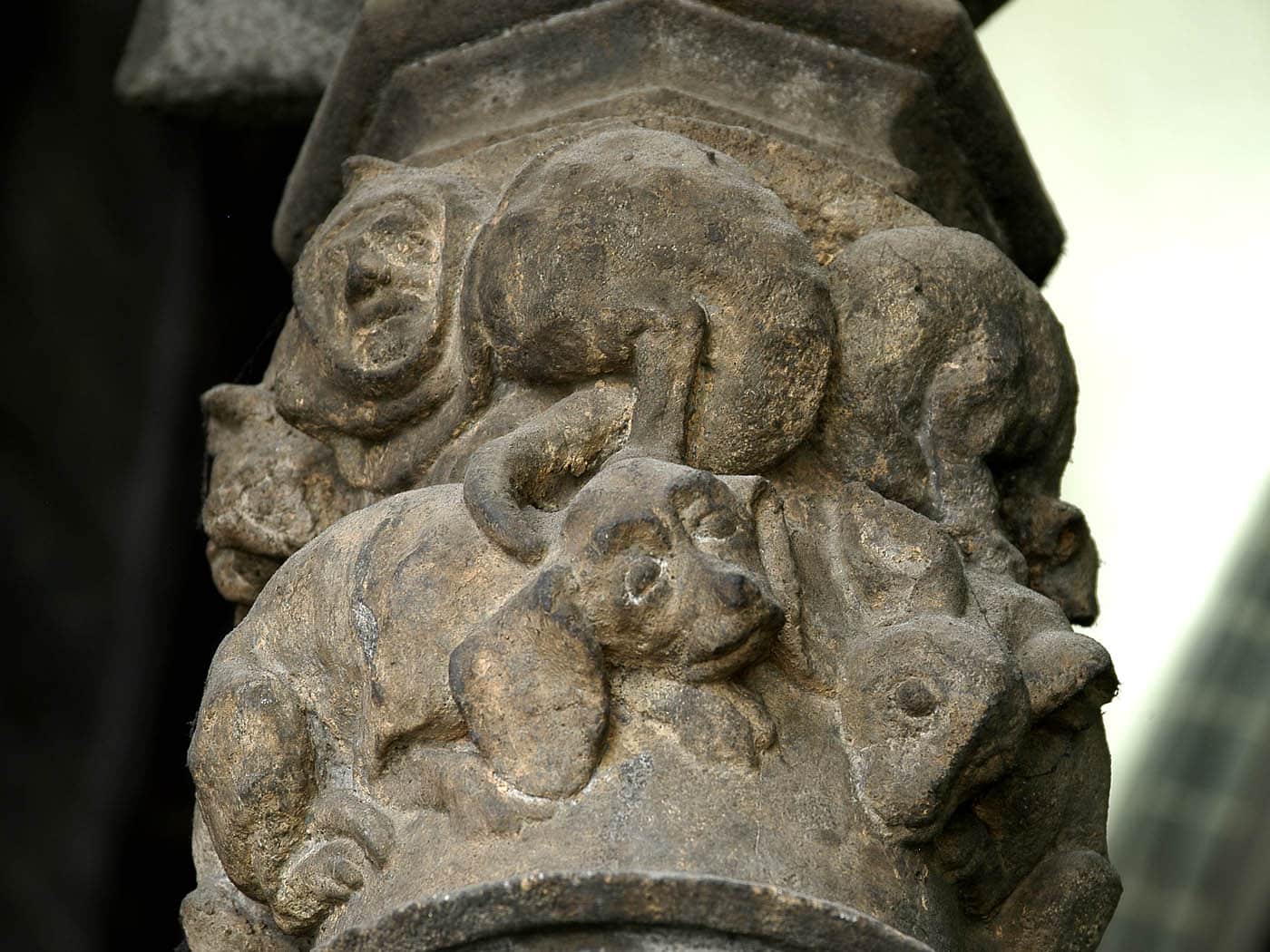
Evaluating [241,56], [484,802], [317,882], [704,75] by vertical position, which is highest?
[704,75]

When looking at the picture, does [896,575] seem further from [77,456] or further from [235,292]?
[77,456]

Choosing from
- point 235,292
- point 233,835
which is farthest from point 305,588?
point 235,292

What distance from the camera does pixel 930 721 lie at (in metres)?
1.34

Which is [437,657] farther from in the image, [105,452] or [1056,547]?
[105,452]

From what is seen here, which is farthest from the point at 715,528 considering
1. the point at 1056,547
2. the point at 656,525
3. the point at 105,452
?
the point at 105,452

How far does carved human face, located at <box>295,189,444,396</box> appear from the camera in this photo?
164 centimetres

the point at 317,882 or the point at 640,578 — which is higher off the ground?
the point at 640,578

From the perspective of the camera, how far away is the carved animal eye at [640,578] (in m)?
1.29

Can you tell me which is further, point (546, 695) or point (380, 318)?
point (380, 318)

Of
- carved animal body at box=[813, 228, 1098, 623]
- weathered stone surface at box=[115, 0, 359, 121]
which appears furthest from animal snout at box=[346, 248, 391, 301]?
weathered stone surface at box=[115, 0, 359, 121]

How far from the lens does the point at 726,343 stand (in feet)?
4.86

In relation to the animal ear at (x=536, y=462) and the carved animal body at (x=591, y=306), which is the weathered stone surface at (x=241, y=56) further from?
the animal ear at (x=536, y=462)

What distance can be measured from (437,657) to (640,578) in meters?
0.17

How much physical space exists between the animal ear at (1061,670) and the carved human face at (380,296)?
580 millimetres
